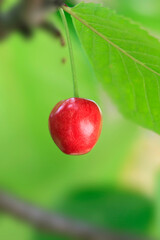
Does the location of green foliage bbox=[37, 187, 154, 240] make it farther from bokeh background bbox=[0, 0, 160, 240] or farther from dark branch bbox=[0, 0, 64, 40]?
dark branch bbox=[0, 0, 64, 40]

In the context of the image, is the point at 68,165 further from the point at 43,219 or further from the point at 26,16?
the point at 26,16

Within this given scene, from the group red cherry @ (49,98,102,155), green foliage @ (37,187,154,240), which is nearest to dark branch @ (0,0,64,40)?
red cherry @ (49,98,102,155)

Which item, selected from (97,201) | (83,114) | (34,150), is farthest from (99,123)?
(97,201)

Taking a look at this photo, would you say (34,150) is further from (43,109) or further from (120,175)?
(120,175)

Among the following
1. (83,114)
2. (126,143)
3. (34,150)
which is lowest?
(83,114)

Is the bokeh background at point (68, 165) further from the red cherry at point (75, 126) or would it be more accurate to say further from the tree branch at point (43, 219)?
the red cherry at point (75, 126)

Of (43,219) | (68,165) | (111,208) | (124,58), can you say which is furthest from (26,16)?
(111,208)
